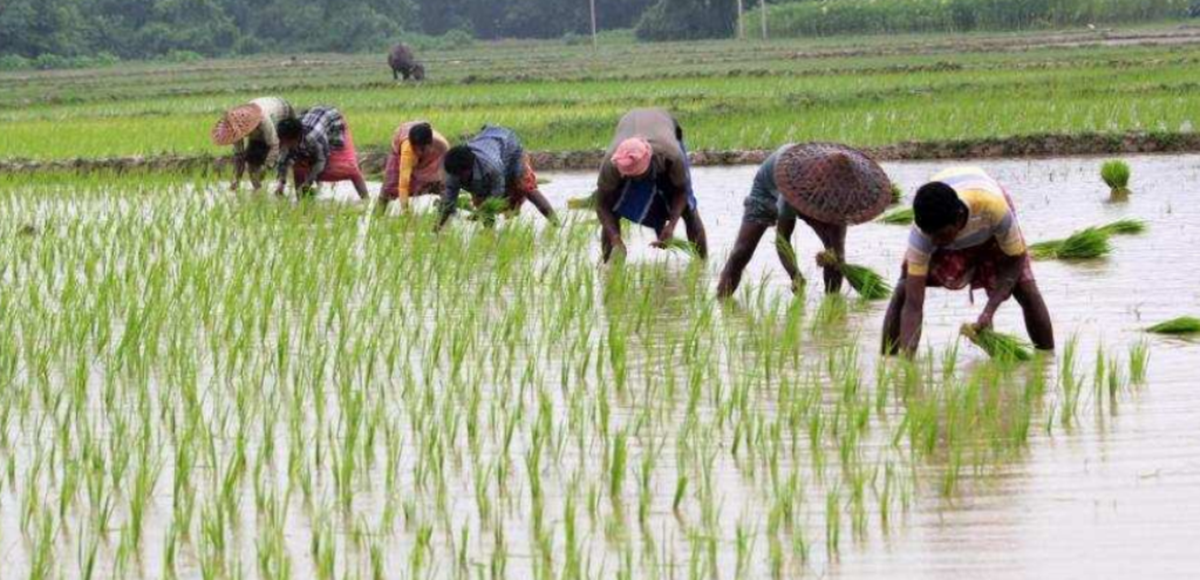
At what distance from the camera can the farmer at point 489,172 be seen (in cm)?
849

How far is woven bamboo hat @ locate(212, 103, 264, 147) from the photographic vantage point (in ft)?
35.0

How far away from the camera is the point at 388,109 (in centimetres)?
1891

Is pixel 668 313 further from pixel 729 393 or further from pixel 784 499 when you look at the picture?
pixel 784 499

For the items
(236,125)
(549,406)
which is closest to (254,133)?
(236,125)

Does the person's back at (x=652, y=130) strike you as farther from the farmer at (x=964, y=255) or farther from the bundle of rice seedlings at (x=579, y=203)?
the bundle of rice seedlings at (x=579, y=203)

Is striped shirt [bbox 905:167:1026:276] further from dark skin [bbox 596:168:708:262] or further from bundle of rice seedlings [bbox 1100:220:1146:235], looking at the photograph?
bundle of rice seedlings [bbox 1100:220:1146:235]

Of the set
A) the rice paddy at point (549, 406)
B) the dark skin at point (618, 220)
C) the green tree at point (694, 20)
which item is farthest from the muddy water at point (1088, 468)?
the green tree at point (694, 20)

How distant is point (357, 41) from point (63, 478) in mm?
40966

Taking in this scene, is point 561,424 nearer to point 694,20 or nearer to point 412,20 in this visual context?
point 694,20

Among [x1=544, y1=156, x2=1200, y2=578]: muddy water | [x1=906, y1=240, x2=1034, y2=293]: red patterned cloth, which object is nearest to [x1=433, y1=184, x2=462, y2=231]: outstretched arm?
[x1=544, y1=156, x2=1200, y2=578]: muddy water

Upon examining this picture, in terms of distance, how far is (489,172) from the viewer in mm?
8672

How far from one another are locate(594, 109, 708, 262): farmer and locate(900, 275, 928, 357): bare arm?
77.9 inches

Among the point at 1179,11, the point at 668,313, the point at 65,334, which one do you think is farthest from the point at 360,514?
the point at 1179,11

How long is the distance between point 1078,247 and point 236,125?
14.9 feet
